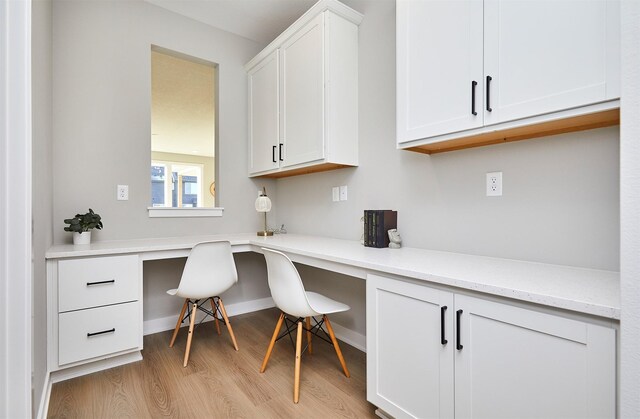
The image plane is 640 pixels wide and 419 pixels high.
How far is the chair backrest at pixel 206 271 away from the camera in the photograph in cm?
212

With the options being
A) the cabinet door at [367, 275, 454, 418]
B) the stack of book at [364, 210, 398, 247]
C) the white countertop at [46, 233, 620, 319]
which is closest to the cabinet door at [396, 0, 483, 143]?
the stack of book at [364, 210, 398, 247]

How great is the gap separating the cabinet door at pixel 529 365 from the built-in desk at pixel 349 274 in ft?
0.17

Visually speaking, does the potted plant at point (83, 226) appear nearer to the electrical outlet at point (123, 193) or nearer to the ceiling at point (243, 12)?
the electrical outlet at point (123, 193)

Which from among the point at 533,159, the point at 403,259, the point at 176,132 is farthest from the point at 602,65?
the point at 176,132

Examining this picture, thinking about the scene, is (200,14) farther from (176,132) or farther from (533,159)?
(176,132)

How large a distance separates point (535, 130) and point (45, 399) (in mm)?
2661

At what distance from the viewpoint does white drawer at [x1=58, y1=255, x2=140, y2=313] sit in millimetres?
1840

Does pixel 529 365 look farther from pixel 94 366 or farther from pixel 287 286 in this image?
pixel 94 366

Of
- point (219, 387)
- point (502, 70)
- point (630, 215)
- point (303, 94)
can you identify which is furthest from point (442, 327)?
point (303, 94)

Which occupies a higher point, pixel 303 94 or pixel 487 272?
pixel 303 94

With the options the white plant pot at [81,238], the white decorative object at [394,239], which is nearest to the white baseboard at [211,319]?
the white plant pot at [81,238]

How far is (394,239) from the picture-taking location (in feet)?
6.34

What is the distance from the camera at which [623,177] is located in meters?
0.79

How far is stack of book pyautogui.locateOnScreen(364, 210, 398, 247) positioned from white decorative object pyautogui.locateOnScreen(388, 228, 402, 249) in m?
0.04
